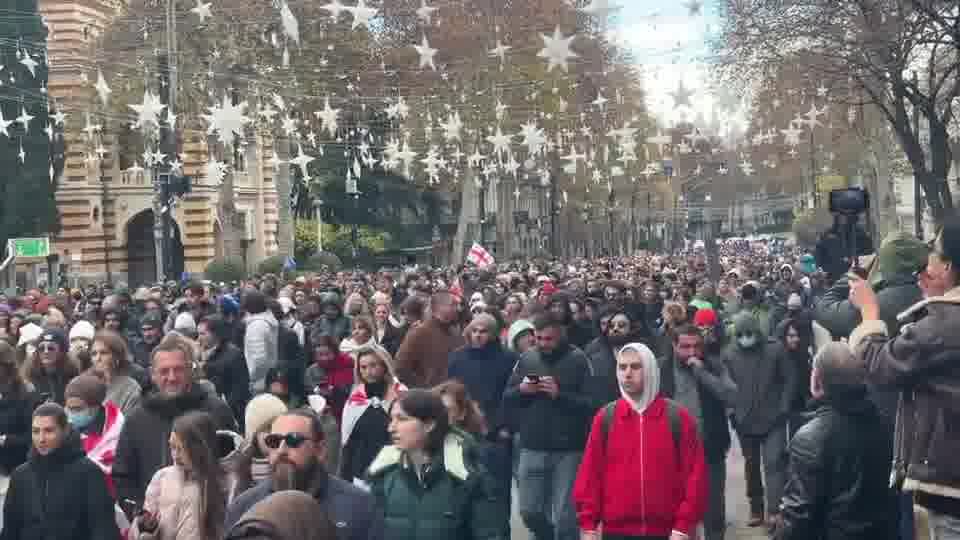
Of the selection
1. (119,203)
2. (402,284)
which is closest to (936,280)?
(402,284)

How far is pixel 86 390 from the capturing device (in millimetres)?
8406

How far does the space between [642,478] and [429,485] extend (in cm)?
125

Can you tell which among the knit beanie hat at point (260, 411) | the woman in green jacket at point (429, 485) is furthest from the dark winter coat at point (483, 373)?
the woman in green jacket at point (429, 485)

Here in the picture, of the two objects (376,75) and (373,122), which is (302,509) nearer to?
(376,75)

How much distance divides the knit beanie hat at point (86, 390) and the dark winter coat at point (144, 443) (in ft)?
2.57

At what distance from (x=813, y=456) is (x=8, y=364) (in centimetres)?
510

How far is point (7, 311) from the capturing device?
17266 millimetres

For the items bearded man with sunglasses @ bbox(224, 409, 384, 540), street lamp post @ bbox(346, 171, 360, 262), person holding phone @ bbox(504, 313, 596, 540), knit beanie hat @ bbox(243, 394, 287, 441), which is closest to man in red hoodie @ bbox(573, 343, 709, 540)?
knit beanie hat @ bbox(243, 394, 287, 441)

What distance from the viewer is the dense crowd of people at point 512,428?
5.35 metres

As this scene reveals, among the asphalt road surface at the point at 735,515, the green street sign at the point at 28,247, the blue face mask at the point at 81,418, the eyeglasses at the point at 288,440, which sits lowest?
the asphalt road surface at the point at 735,515

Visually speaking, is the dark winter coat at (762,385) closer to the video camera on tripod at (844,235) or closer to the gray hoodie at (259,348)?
the video camera on tripod at (844,235)

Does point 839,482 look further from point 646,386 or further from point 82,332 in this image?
point 82,332

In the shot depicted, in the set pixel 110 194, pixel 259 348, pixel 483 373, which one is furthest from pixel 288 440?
pixel 110 194

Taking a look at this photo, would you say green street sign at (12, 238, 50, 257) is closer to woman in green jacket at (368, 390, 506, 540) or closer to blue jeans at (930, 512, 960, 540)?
woman in green jacket at (368, 390, 506, 540)
